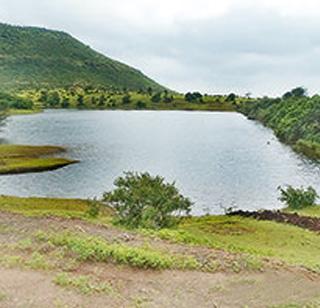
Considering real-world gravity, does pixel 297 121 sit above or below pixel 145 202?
below

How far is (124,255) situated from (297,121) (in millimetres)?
102469

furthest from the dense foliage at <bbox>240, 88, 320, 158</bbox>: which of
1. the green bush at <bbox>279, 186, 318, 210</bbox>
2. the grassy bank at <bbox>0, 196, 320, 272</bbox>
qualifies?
the grassy bank at <bbox>0, 196, 320, 272</bbox>

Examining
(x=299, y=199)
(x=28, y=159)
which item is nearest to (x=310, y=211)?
(x=299, y=199)

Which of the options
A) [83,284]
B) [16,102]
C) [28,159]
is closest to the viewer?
[83,284]

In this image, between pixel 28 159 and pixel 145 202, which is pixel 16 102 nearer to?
pixel 28 159

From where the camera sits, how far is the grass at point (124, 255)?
51.6ft

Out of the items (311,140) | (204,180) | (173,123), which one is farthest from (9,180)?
(173,123)

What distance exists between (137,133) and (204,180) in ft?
182

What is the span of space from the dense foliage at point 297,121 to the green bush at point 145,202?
58332 mm

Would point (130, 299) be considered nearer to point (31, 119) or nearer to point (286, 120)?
point (286, 120)

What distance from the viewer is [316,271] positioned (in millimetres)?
16672

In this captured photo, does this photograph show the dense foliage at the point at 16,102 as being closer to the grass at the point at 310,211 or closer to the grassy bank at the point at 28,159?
the grassy bank at the point at 28,159

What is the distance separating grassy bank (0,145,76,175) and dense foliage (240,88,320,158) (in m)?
38.3

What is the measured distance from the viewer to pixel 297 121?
374 ft
